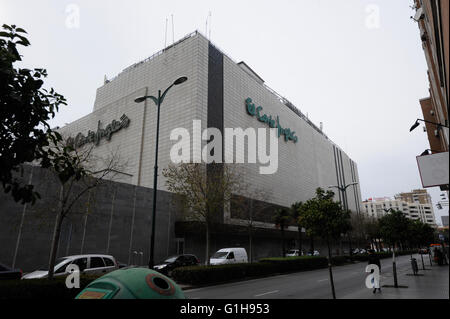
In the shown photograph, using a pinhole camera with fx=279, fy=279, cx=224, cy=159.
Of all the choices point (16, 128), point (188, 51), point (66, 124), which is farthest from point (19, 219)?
point (66, 124)

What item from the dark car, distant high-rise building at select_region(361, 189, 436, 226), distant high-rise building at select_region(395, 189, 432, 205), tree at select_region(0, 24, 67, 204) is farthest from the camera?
distant high-rise building at select_region(395, 189, 432, 205)

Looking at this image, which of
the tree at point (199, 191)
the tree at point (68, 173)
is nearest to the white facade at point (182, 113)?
the tree at point (199, 191)

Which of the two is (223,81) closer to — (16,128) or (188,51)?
(188,51)

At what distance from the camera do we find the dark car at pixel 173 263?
19469 mm

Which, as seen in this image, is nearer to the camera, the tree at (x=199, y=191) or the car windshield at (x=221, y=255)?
the tree at (x=199, y=191)

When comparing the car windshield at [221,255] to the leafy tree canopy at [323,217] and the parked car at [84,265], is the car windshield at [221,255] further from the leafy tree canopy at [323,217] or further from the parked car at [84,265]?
the leafy tree canopy at [323,217]

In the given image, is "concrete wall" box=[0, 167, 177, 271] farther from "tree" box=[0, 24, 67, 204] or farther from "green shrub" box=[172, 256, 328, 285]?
"tree" box=[0, 24, 67, 204]

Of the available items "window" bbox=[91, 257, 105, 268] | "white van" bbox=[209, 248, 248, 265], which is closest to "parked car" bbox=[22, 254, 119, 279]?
"window" bbox=[91, 257, 105, 268]

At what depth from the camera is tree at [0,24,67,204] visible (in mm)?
4770

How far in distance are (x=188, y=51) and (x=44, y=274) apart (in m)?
38.7

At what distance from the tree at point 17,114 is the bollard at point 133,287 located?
8.46 feet

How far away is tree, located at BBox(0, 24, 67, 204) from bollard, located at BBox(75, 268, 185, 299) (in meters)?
2.58

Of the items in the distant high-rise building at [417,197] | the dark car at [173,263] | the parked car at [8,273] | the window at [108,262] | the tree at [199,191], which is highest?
the distant high-rise building at [417,197]
